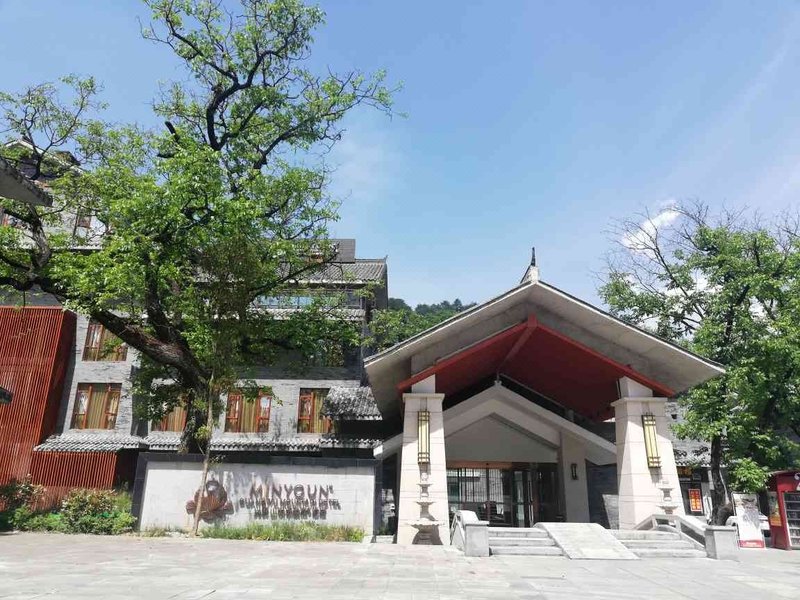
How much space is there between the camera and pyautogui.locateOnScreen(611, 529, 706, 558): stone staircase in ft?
37.5

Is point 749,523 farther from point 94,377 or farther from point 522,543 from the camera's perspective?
point 94,377

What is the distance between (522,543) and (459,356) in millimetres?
4484

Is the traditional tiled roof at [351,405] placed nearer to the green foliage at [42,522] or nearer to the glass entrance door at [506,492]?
the glass entrance door at [506,492]

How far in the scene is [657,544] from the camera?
1186cm

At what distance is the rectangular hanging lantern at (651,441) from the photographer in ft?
45.5

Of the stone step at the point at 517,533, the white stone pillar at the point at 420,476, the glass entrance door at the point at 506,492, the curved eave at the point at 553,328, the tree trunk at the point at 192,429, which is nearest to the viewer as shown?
the stone step at the point at 517,533

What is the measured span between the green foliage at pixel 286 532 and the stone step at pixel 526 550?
10.7 ft

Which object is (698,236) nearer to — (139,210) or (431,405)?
(431,405)

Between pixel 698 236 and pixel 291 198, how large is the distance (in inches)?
559

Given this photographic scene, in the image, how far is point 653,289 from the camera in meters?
20.4

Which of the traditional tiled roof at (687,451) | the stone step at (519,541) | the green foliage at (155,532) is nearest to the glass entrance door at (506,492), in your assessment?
the traditional tiled roof at (687,451)

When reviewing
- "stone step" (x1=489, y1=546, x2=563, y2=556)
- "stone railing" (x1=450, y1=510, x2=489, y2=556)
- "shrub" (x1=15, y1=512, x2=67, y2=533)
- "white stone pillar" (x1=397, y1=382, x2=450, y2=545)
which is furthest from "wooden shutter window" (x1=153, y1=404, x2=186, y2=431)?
"stone step" (x1=489, y1=546, x2=563, y2=556)

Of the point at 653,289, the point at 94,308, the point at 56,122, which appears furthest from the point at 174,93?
the point at 653,289

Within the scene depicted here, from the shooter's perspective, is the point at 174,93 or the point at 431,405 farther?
the point at 174,93
